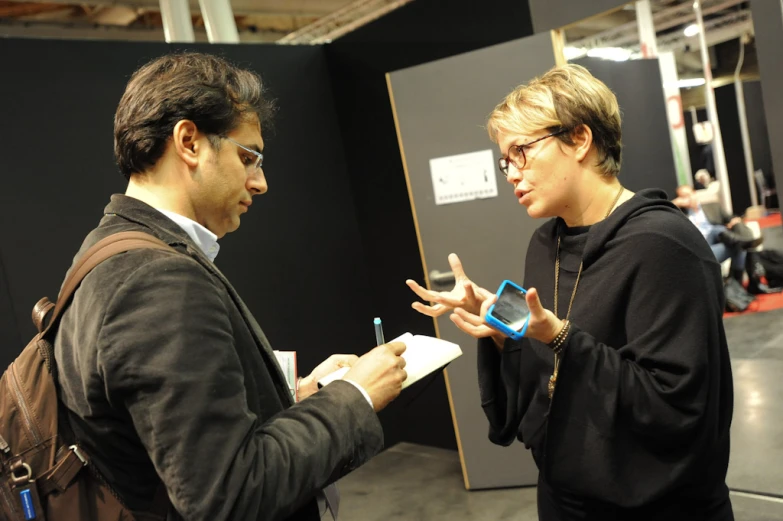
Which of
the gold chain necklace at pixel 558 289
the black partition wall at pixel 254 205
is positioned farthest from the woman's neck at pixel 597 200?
the black partition wall at pixel 254 205

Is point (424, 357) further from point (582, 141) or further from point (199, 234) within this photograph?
point (582, 141)

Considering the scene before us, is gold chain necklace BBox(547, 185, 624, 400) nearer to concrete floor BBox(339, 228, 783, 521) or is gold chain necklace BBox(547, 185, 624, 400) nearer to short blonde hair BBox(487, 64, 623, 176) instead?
short blonde hair BBox(487, 64, 623, 176)

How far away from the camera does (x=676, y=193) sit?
11.1ft

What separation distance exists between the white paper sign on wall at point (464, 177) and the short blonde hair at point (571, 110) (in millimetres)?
1698

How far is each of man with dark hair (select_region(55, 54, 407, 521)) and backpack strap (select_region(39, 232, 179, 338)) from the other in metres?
0.02

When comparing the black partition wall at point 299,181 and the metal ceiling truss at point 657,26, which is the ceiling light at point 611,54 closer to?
the metal ceiling truss at point 657,26

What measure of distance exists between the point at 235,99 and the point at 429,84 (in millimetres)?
2227

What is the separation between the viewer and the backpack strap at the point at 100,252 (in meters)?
0.96

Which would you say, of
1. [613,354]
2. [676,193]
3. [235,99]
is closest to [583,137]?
[613,354]

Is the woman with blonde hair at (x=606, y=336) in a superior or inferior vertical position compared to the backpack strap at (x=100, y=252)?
inferior

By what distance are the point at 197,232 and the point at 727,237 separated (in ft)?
9.07

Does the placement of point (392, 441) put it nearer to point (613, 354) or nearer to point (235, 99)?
point (613, 354)

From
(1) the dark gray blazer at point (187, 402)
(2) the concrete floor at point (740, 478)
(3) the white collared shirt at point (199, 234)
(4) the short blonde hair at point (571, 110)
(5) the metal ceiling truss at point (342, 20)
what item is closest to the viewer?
(1) the dark gray blazer at point (187, 402)

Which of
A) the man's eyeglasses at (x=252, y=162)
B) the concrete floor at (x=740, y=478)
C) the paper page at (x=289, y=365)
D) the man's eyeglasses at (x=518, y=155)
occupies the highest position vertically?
the man's eyeglasses at (x=252, y=162)
